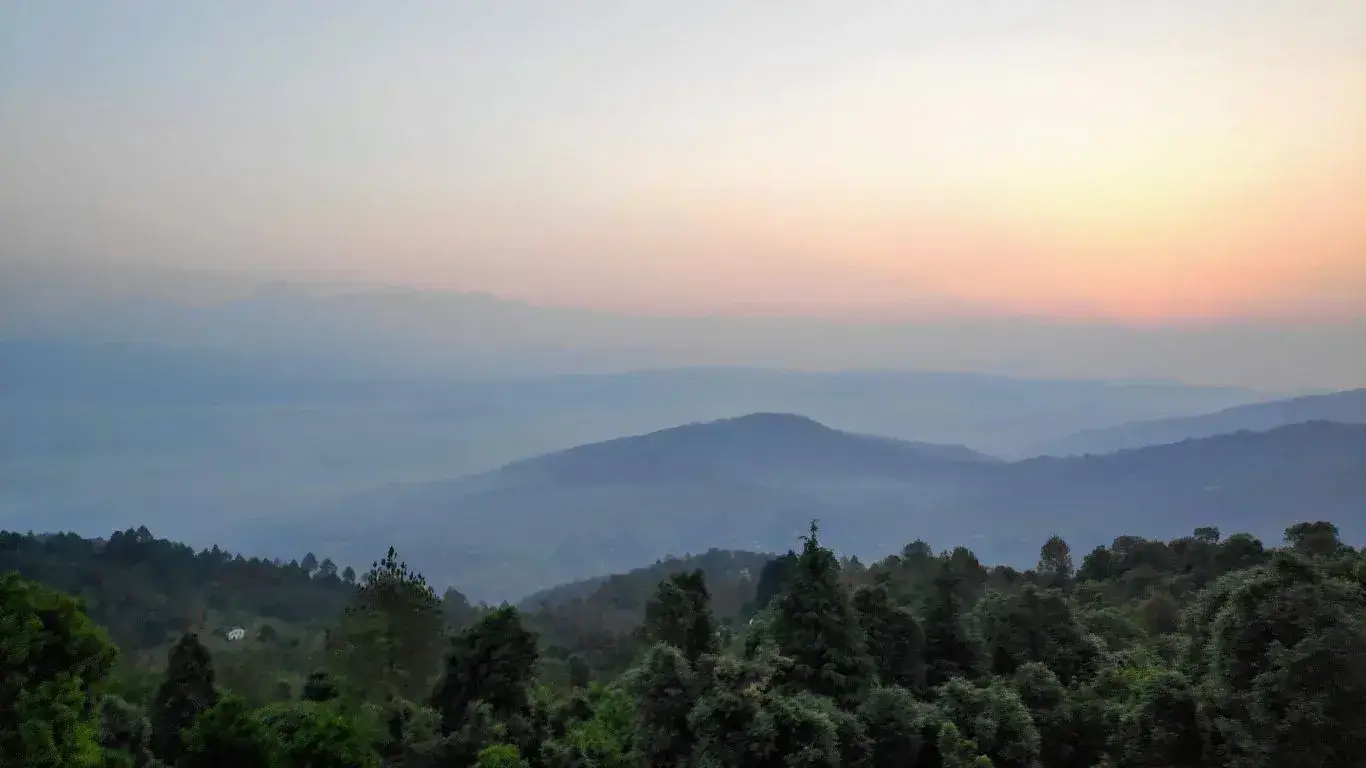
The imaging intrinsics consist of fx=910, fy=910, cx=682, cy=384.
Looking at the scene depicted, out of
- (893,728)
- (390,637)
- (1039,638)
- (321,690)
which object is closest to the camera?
(893,728)

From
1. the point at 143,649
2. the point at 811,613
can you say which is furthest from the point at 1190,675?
the point at 143,649

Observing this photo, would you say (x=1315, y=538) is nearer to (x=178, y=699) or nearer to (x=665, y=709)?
(x=665, y=709)

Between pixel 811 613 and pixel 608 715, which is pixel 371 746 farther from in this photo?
pixel 811 613

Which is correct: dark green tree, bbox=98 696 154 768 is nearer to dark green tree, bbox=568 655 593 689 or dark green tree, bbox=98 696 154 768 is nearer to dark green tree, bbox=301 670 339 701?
dark green tree, bbox=301 670 339 701

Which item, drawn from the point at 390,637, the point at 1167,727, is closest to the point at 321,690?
the point at 390,637

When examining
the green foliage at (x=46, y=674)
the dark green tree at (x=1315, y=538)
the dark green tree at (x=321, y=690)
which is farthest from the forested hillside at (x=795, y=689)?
the dark green tree at (x=1315, y=538)
